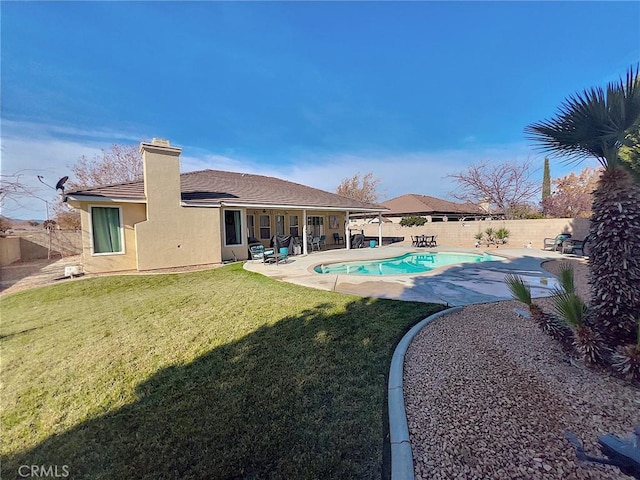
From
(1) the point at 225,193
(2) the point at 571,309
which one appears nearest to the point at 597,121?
(2) the point at 571,309

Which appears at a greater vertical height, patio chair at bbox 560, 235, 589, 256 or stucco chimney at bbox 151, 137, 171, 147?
stucco chimney at bbox 151, 137, 171, 147

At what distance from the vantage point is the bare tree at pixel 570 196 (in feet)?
95.5

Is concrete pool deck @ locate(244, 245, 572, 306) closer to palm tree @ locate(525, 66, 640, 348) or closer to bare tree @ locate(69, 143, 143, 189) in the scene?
palm tree @ locate(525, 66, 640, 348)

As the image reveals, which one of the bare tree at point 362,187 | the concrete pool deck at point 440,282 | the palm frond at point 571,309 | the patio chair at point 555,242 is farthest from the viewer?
the bare tree at point 362,187

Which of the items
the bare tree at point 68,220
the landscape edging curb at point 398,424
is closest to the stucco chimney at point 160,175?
the landscape edging curb at point 398,424

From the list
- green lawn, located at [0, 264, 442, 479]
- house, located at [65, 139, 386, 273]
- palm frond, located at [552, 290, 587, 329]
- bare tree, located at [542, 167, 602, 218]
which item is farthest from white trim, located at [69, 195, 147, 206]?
bare tree, located at [542, 167, 602, 218]

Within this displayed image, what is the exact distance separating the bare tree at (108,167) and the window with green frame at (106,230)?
1720cm

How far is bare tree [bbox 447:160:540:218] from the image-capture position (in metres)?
28.0

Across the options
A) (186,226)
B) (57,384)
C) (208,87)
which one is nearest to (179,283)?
(186,226)

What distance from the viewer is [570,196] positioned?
98.7ft

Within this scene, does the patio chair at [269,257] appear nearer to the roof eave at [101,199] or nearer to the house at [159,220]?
the house at [159,220]

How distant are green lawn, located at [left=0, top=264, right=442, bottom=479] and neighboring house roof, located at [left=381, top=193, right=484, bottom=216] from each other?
27430 millimetres

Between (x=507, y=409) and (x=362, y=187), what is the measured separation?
42.9 metres

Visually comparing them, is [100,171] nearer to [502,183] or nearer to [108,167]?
[108,167]
